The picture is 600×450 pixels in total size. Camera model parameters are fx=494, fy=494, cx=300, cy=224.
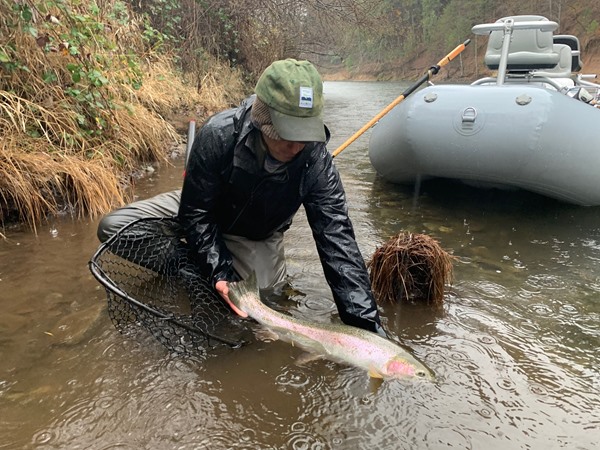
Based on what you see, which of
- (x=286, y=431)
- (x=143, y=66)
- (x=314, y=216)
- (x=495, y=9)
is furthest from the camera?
(x=495, y=9)

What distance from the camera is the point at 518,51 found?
24.6 feet

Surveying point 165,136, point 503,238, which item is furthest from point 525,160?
point 165,136

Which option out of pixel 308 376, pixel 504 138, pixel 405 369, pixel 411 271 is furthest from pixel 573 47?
pixel 308 376

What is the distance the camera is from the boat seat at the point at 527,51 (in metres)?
A: 7.05

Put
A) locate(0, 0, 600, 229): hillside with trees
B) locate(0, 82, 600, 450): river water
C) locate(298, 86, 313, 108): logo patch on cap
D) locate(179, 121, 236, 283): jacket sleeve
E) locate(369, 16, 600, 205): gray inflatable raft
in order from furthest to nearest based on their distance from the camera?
locate(369, 16, 600, 205): gray inflatable raft < locate(0, 0, 600, 229): hillside with trees < locate(179, 121, 236, 283): jacket sleeve < locate(298, 86, 313, 108): logo patch on cap < locate(0, 82, 600, 450): river water

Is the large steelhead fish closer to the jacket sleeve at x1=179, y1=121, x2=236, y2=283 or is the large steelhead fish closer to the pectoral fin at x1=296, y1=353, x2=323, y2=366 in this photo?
the pectoral fin at x1=296, y1=353, x2=323, y2=366

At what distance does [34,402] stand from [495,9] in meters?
50.5

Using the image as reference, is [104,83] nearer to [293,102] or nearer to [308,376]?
[293,102]

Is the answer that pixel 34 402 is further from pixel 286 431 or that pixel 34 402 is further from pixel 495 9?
pixel 495 9

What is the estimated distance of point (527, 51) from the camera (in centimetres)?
743

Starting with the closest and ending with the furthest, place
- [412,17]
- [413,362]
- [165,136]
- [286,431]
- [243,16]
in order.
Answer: [286,431] < [413,362] < [165,136] < [243,16] < [412,17]

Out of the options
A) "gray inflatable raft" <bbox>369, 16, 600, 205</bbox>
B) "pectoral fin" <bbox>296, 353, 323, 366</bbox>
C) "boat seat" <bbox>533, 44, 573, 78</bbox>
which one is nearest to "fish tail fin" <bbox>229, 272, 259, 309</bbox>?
"pectoral fin" <bbox>296, 353, 323, 366</bbox>

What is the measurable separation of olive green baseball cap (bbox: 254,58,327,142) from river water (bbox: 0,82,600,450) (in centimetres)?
124

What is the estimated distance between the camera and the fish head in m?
2.38
